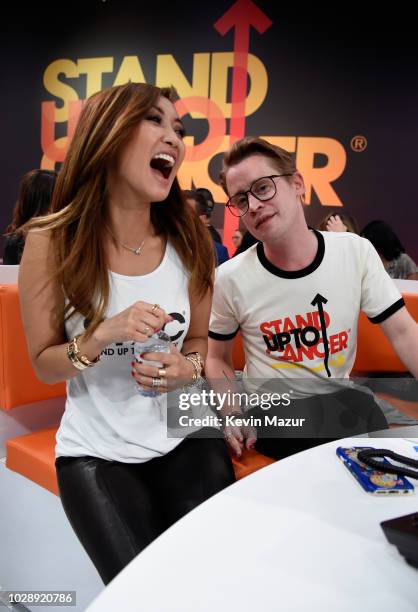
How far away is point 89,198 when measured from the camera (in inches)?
52.5

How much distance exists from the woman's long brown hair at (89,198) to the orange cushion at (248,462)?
656 millimetres

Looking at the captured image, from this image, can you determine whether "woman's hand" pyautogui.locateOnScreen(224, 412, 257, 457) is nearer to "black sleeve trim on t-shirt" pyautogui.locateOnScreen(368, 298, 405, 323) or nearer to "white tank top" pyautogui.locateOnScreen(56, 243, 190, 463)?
"white tank top" pyautogui.locateOnScreen(56, 243, 190, 463)

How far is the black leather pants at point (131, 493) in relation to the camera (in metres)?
1.15

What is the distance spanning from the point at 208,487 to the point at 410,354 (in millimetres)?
728

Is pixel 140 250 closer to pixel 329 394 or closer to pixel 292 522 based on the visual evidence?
pixel 329 394

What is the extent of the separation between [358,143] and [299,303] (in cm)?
400

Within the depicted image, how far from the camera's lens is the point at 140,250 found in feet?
4.78

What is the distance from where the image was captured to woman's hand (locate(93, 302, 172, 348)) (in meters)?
1.14

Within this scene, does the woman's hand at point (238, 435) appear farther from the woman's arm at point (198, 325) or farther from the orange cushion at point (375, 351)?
the orange cushion at point (375, 351)

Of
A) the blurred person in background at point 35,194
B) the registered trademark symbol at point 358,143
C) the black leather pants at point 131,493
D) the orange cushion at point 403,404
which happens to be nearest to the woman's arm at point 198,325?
the black leather pants at point 131,493

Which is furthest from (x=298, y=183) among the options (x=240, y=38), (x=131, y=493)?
(x=240, y=38)

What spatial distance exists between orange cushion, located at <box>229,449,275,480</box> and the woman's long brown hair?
656mm

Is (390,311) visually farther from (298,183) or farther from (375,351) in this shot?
(375,351)

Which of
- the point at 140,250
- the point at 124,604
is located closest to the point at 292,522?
the point at 124,604
